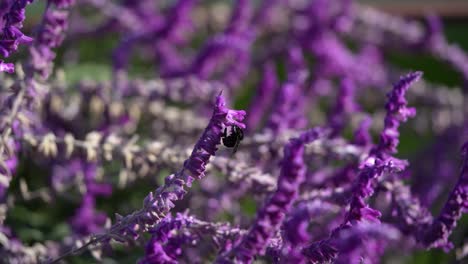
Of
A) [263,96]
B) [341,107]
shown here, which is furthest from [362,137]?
[263,96]

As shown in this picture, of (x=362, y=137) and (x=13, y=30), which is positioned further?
(x=362, y=137)

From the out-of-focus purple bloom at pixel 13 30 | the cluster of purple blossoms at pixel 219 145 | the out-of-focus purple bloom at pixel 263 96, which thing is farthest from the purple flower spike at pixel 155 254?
the out-of-focus purple bloom at pixel 263 96

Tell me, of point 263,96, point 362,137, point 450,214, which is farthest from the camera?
point 263,96

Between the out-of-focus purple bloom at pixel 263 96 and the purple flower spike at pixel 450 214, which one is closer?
the purple flower spike at pixel 450 214


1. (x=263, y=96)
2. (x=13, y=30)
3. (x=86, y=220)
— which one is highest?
(x=13, y=30)

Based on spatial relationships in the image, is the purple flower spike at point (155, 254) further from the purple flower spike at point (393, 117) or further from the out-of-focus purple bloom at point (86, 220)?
the out-of-focus purple bloom at point (86, 220)

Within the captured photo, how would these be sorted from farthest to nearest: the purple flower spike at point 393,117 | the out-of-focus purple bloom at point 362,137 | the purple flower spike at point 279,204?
the out-of-focus purple bloom at point 362,137 → the purple flower spike at point 393,117 → the purple flower spike at point 279,204

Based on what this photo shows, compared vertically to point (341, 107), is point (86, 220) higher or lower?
lower

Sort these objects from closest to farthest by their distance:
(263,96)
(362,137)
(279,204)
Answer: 1. (279,204)
2. (362,137)
3. (263,96)

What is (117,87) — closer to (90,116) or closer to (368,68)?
(90,116)

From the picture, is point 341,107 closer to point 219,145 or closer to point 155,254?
point 219,145
